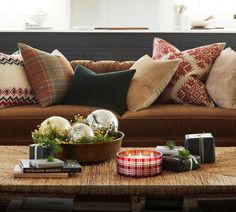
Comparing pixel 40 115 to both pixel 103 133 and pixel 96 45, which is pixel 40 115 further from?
pixel 96 45

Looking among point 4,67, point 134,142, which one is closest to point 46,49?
point 4,67

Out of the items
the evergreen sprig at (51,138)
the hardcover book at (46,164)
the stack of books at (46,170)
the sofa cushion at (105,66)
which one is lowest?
the stack of books at (46,170)

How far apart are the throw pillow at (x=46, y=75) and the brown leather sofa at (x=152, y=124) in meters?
0.19

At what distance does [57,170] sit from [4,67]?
5.24 feet

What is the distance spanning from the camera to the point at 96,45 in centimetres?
535

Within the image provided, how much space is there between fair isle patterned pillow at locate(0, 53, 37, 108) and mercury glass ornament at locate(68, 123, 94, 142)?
1263 mm

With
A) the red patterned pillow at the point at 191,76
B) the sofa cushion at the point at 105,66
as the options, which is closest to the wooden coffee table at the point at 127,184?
the red patterned pillow at the point at 191,76

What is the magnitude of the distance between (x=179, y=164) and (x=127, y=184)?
276 millimetres

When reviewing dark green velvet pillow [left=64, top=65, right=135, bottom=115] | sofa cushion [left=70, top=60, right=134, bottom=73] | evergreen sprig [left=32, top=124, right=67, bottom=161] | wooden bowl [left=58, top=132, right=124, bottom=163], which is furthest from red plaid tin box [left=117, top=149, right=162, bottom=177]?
sofa cushion [left=70, top=60, right=134, bottom=73]

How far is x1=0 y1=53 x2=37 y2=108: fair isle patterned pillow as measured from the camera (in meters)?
3.76

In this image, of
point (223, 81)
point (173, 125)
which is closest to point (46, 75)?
point (173, 125)

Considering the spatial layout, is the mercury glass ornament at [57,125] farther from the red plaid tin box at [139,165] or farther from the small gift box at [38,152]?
the red plaid tin box at [139,165]

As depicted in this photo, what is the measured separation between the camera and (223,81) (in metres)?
3.80

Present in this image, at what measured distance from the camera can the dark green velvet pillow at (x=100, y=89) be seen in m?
3.72
